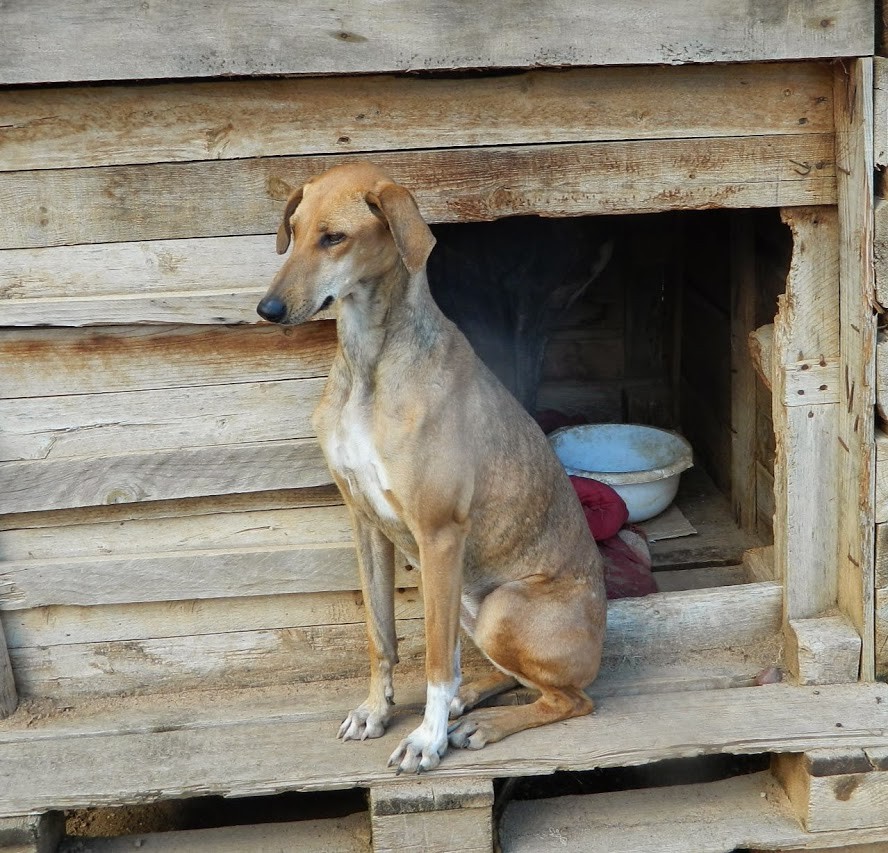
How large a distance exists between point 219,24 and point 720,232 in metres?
2.80

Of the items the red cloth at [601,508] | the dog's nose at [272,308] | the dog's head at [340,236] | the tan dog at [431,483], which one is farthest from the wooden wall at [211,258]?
the red cloth at [601,508]

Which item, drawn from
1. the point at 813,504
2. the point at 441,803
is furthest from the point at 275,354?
the point at 813,504

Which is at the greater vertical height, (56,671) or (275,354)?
(275,354)

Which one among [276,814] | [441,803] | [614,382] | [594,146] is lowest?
[276,814]

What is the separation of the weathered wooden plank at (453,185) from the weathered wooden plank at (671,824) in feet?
6.22

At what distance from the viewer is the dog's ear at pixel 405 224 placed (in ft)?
9.64

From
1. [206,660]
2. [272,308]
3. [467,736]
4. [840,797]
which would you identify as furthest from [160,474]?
[840,797]

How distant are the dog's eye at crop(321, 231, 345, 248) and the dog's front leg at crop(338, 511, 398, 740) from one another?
101 cm

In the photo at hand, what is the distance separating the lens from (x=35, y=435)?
148 inches

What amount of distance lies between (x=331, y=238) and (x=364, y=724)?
5.22 ft

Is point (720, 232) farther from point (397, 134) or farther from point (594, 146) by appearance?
point (397, 134)

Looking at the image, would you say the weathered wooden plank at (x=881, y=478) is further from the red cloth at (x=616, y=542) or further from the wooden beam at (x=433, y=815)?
the wooden beam at (x=433, y=815)

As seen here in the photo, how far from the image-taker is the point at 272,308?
112 inches

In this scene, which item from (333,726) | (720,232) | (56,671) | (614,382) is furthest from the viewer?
(614,382)
